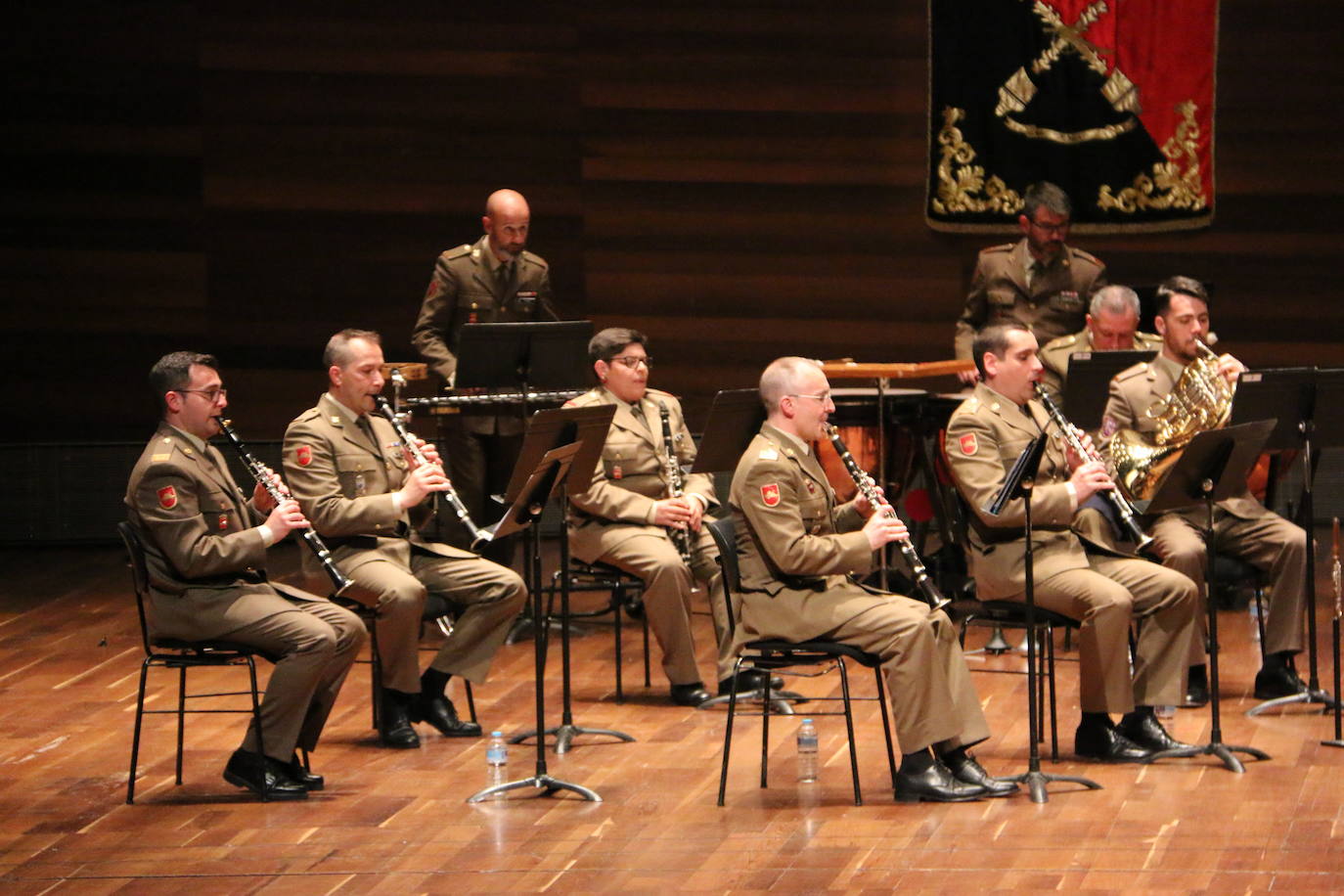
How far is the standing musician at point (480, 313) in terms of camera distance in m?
7.56

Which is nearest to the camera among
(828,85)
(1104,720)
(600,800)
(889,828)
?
(889,828)

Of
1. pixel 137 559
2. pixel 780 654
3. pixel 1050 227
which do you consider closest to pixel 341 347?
pixel 137 559

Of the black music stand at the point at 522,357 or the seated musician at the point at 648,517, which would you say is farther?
the black music stand at the point at 522,357

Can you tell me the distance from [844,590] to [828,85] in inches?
181

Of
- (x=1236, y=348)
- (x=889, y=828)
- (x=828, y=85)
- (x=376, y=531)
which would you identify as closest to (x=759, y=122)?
(x=828, y=85)

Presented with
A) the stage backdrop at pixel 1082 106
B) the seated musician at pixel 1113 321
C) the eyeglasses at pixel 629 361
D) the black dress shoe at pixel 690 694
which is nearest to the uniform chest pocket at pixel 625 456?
the eyeglasses at pixel 629 361

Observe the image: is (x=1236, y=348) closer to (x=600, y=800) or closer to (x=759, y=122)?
(x=759, y=122)

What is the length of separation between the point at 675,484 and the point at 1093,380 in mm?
1478

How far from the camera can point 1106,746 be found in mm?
5398

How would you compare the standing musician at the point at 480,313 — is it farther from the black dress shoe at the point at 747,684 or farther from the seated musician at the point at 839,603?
the seated musician at the point at 839,603

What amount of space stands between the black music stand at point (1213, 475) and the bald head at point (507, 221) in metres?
3.19

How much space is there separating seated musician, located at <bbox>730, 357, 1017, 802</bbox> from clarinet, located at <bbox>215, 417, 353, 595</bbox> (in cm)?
120

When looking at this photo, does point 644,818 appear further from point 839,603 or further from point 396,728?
point 396,728

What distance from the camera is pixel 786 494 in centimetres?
506
